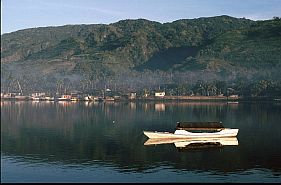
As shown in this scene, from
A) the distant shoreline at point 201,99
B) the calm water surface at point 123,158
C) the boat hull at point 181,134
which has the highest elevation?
the distant shoreline at point 201,99

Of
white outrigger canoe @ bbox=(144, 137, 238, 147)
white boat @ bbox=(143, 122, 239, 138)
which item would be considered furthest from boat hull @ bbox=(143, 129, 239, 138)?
white outrigger canoe @ bbox=(144, 137, 238, 147)

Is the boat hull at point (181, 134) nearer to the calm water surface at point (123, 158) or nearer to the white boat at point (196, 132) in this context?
the white boat at point (196, 132)

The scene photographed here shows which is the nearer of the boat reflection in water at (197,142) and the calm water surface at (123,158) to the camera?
the calm water surface at (123,158)

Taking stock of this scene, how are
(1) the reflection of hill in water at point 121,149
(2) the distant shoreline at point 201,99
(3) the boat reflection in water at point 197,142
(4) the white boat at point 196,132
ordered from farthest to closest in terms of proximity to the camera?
(2) the distant shoreline at point 201,99
(4) the white boat at point 196,132
(3) the boat reflection in water at point 197,142
(1) the reflection of hill in water at point 121,149

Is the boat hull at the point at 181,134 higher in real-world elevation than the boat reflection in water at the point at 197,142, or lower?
higher

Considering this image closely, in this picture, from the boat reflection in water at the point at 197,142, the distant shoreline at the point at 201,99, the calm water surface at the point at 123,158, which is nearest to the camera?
the calm water surface at the point at 123,158

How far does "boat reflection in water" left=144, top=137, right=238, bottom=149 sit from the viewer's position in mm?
46875

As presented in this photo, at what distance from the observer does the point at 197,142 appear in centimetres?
4997

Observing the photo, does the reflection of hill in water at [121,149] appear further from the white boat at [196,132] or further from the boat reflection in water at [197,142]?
the white boat at [196,132]

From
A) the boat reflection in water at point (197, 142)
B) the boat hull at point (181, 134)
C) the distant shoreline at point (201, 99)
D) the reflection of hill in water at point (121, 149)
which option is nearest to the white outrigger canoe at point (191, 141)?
the boat reflection in water at point (197, 142)

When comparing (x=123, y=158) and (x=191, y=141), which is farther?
(x=191, y=141)

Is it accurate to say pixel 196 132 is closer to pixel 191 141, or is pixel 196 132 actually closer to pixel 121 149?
pixel 191 141

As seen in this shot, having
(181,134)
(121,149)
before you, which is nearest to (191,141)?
(181,134)

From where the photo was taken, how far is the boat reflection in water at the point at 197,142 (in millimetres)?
→ 46875
